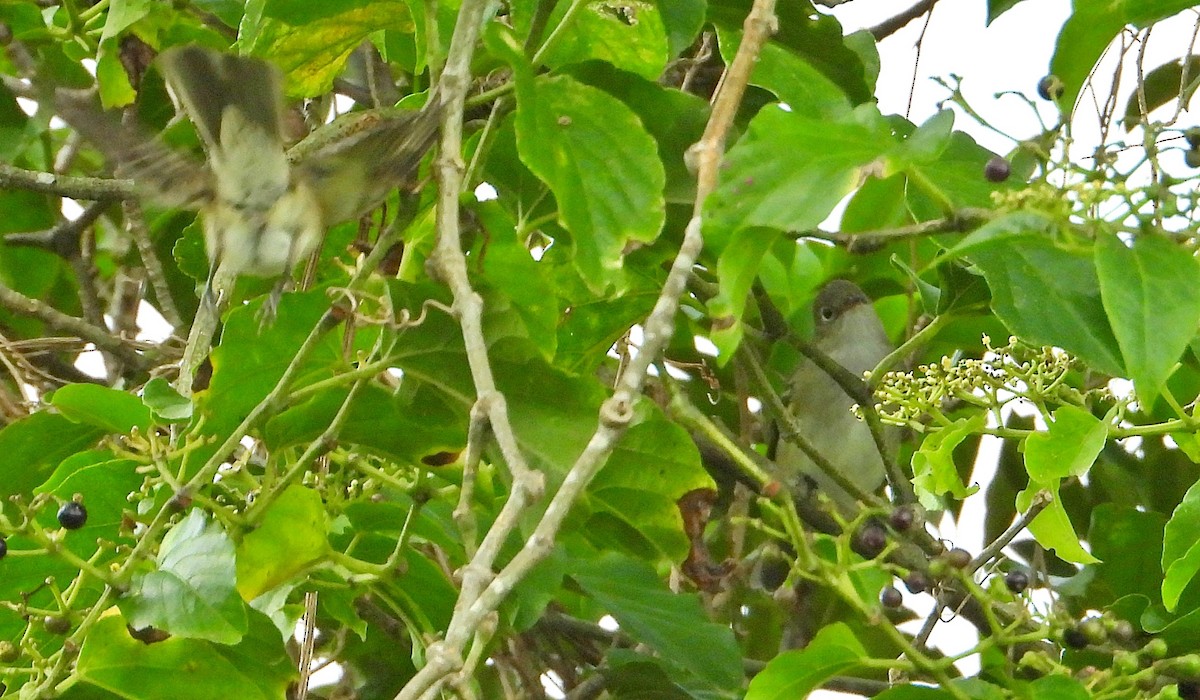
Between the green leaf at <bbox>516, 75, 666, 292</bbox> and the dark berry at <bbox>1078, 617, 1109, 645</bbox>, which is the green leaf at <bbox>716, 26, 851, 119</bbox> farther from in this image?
the dark berry at <bbox>1078, 617, 1109, 645</bbox>

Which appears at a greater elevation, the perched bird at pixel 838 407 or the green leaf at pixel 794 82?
the green leaf at pixel 794 82

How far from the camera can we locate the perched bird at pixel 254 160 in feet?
4.71

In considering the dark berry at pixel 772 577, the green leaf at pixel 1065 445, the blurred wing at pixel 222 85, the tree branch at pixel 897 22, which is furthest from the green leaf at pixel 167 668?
the dark berry at pixel 772 577

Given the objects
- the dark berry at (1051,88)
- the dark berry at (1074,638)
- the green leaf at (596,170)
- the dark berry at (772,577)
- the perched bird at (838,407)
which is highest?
the dark berry at (1051,88)

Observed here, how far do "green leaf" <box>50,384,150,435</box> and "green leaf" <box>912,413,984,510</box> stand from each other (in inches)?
31.0

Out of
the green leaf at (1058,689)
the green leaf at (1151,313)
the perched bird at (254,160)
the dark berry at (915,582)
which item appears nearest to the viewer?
Result: the green leaf at (1151,313)

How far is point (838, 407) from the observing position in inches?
152

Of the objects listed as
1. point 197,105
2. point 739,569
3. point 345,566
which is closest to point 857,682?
point 739,569

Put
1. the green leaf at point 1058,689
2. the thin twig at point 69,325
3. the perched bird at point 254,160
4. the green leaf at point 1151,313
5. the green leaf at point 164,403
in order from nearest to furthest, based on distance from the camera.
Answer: the green leaf at point 1151,313 < the green leaf at point 1058,689 < the green leaf at point 164,403 < the perched bird at point 254,160 < the thin twig at point 69,325

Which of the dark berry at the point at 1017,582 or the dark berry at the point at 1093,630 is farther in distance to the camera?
the dark berry at the point at 1017,582

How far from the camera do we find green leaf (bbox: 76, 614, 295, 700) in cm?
130

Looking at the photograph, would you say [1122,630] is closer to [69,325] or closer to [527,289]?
[527,289]

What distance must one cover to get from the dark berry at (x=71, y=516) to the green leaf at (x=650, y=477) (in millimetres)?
481

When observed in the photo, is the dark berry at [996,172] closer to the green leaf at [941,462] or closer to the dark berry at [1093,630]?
the green leaf at [941,462]
